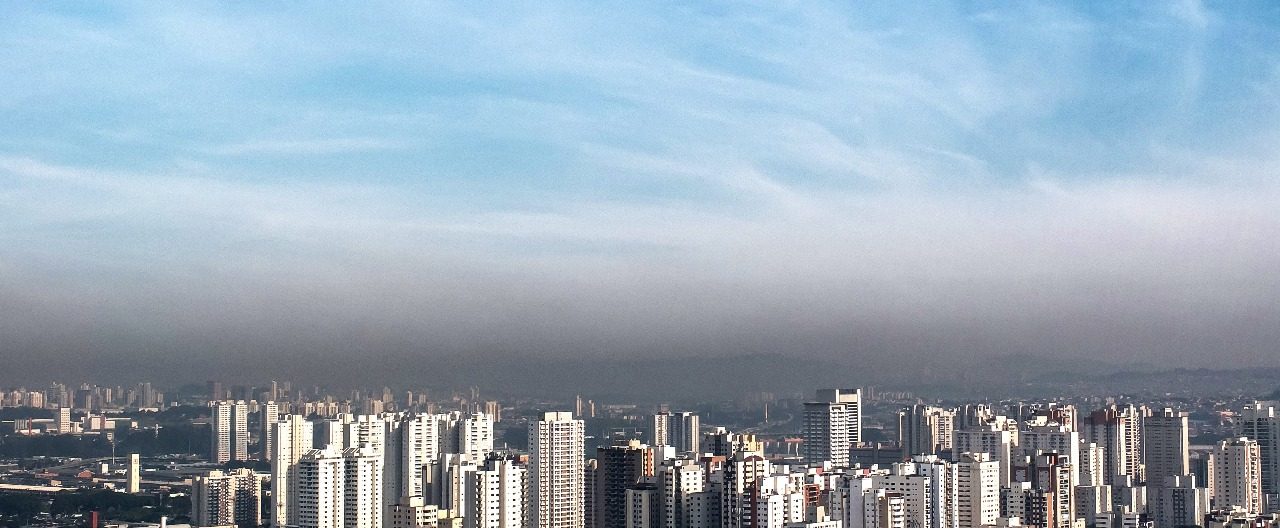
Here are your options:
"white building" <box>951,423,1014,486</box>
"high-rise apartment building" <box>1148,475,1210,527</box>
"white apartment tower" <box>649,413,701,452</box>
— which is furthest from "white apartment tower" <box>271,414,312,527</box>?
"high-rise apartment building" <box>1148,475,1210,527</box>

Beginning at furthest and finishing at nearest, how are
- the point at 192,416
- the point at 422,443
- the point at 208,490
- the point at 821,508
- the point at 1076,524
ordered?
1. the point at 192,416
2. the point at 208,490
3. the point at 422,443
4. the point at 1076,524
5. the point at 821,508

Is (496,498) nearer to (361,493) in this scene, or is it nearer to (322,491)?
(361,493)

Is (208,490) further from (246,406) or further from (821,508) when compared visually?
(821,508)

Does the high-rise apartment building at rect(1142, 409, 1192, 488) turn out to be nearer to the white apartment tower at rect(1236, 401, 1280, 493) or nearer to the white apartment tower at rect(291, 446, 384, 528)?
the white apartment tower at rect(1236, 401, 1280, 493)

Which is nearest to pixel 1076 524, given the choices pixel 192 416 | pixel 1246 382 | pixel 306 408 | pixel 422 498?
pixel 422 498

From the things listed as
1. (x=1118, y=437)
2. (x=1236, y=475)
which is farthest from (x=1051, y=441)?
(x=1236, y=475)

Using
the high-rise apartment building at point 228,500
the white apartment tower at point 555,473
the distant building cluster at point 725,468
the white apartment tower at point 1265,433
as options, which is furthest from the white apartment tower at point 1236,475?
the high-rise apartment building at point 228,500
